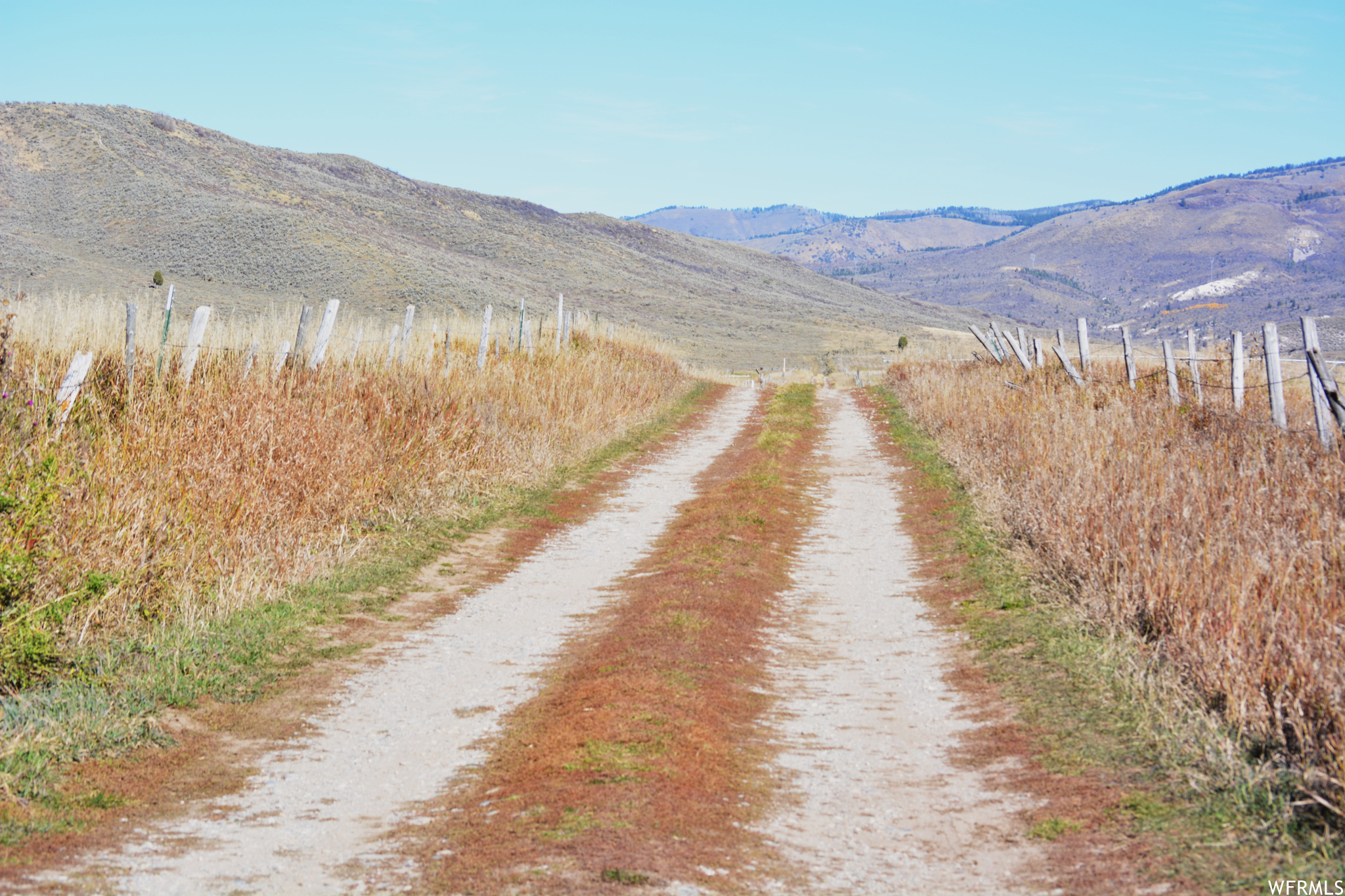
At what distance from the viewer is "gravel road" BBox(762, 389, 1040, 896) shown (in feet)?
13.9

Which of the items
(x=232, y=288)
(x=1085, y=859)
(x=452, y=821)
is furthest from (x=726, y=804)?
(x=232, y=288)

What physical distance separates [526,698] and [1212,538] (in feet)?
14.9

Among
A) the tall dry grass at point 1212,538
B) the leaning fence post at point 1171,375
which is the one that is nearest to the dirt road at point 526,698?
the tall dry grass at point 1212,538

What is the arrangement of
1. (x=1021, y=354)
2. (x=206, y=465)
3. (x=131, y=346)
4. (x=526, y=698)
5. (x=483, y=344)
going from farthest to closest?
(x=1021, y=354) → (x=483, y=344) → (x=131, y=346) → (x=206, y=465) → (x=526, y=698)

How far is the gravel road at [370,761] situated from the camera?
4.08 metres

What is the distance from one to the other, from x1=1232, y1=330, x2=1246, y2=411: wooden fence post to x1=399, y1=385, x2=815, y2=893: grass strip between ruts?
6105 mm

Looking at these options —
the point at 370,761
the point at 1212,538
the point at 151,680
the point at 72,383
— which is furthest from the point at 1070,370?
the point at 151,680

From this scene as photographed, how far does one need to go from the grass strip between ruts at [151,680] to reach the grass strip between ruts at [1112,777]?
4.11m

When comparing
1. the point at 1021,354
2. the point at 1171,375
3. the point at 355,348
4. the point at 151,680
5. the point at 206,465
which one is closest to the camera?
the point at 151,680

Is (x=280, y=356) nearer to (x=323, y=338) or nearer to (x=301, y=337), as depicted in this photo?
(x=301, y=337)

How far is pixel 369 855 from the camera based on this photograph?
426 cm

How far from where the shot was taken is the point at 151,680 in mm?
6035
